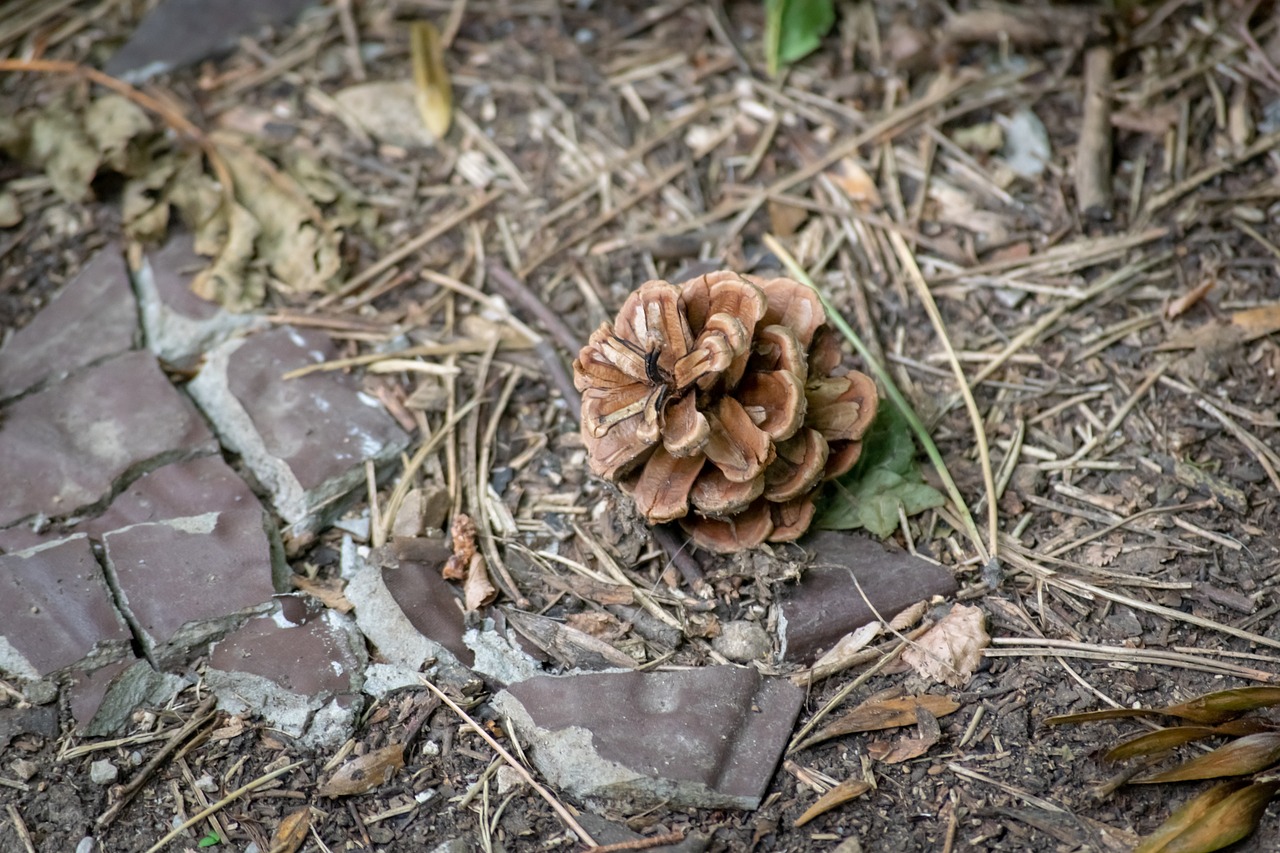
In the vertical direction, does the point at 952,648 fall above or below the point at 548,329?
below

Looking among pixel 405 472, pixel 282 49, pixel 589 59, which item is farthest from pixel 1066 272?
pixel 282 49

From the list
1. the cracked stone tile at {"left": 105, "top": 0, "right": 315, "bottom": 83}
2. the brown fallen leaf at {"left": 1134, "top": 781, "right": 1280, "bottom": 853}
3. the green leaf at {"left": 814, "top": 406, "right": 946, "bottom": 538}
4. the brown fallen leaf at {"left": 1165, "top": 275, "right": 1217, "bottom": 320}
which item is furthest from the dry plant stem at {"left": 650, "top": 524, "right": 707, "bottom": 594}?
the cracked stone tile at {"left": 105, "top": 0, "right": 315, "bottom": 83}

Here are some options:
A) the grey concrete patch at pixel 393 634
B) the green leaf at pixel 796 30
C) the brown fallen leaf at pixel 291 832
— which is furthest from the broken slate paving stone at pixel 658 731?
the green leaf at pixel 796 30

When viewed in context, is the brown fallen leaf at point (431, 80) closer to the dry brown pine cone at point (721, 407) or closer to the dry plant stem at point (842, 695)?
the dry brown pine cone at point (721, 407)

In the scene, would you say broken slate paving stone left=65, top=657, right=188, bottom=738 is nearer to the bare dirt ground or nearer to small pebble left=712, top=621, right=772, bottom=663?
the bare dirt ground

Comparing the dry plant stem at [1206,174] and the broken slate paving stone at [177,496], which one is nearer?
the broken slate paving stone at [177,496]

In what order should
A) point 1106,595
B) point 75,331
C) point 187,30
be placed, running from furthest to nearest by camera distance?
point 187,30
point 75,331
point 1106,595

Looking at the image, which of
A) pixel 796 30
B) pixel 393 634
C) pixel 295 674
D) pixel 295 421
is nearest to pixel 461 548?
pixel 393 634

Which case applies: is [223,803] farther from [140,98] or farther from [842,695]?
[140,98]
